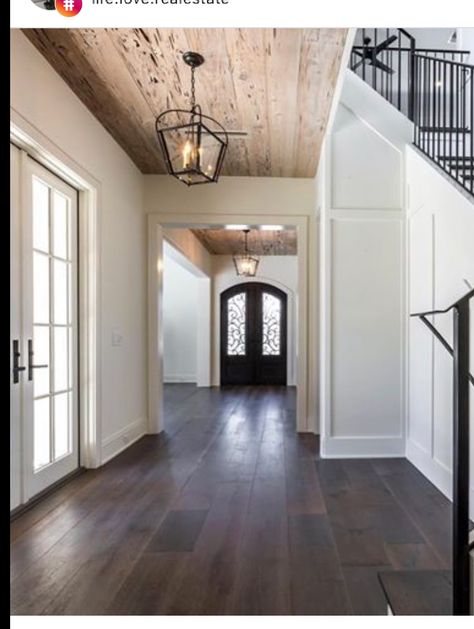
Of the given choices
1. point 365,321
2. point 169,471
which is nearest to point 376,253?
point 365,321

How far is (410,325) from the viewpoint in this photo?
3434mm

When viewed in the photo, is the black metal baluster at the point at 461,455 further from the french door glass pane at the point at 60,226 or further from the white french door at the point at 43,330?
the french door glass pane at the point at 60,226

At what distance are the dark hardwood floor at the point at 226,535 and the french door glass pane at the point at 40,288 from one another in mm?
1276

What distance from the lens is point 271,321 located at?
8.81m

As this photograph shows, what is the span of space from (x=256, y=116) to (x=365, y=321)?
204 centimetres

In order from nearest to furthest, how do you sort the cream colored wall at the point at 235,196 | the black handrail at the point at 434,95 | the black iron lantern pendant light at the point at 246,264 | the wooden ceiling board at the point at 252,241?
the black handrail at the point at 434,95 < the cream colored wall at the point at 235,196 < the wooden ceiling board at the point at 252,241 < the black iron lantern pendant light at the point at 246,264

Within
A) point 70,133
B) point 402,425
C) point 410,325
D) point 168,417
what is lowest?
point 168,417

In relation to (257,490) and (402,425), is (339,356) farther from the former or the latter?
(257,490)

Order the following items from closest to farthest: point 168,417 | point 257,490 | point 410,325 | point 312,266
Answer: point 257,490 → point 410,325 → point 312,266 → point 168,417

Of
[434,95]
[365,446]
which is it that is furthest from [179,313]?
[434,95]

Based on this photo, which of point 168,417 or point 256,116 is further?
point 168,417

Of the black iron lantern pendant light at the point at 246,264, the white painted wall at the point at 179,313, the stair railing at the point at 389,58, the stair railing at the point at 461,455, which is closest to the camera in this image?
the stair railing at the point at 461,455

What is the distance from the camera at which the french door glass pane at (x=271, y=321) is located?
28.9 ft

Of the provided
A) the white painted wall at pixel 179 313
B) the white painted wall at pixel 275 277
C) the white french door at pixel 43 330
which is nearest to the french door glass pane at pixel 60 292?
the white french door at pixel 43 330
